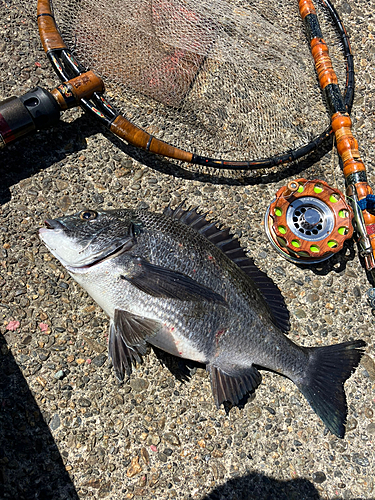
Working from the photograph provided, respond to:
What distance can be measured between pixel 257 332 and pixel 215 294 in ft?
1.18

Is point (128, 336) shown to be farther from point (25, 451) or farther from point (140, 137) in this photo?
point (140, 137)

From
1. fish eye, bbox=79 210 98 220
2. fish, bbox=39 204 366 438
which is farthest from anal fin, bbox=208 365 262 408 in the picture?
fish eye, bbox=79 210 98 220

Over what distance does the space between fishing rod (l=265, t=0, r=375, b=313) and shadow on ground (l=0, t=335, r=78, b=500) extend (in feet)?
6.50

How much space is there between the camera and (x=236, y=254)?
107 inches

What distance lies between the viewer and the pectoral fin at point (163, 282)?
93.0 inches

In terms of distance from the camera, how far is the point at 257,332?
2.54m

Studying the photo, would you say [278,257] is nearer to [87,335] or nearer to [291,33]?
[87,335]

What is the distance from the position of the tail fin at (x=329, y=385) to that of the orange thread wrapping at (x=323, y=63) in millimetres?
1988

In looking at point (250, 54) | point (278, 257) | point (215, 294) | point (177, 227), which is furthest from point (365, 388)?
point (250, 54)

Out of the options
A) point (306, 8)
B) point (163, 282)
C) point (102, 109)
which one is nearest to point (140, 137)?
point (102, 109)

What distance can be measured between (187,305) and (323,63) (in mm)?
2155

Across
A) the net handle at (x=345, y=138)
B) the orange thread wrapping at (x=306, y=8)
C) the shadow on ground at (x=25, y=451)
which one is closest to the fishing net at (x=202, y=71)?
the net handle at (x=345, y=138)

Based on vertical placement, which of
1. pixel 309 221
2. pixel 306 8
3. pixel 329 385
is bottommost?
pixel 329 385

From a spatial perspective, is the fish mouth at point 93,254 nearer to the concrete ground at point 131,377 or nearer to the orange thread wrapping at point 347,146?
the concrete ground at point 131,377
